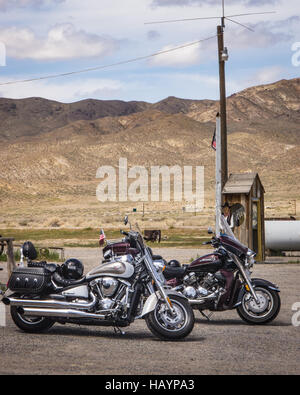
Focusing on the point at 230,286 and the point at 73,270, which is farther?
A: the point at 230,286

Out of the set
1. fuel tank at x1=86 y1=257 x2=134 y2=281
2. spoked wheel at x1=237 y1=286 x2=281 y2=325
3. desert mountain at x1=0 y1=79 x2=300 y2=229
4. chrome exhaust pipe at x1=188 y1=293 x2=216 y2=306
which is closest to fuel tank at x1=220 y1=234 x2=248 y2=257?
spoked wheel at x1=237 y1=286 x2=281 y2=325

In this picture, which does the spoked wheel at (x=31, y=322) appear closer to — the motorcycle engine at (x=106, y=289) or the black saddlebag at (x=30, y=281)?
the black saddlebag at (x=30, y=281)

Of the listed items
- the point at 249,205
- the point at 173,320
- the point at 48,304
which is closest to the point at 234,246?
the point at 173,320

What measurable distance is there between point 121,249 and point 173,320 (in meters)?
1.12

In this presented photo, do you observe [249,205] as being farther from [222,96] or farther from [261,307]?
[261,307]

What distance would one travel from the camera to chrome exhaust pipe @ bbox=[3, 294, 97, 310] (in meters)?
8.87

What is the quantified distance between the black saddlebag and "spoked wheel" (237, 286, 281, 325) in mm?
2841

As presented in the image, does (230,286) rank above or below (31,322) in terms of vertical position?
above

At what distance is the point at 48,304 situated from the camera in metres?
9.04

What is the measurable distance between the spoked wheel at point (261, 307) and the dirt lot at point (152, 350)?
162 millimetres

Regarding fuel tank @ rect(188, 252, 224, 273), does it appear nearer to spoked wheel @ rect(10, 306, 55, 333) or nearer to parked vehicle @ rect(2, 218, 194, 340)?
parked vehicle @ rect(2, 218, 194, 340)

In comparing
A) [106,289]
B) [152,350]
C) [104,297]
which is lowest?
[152,350]
